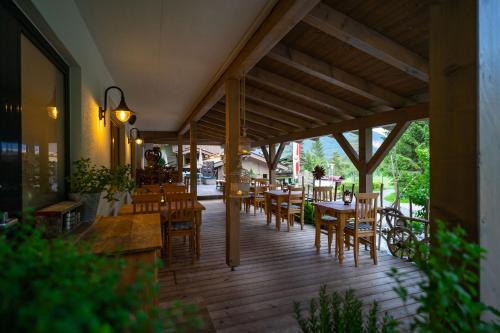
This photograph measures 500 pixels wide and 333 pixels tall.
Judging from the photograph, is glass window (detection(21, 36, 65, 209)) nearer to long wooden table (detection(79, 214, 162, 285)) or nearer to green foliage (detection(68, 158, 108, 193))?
green foliage (detection(68, 158, 108, 193))

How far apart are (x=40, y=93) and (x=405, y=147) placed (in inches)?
610

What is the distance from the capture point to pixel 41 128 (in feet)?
5.97

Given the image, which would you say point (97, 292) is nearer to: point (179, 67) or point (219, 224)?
point (179, 67)

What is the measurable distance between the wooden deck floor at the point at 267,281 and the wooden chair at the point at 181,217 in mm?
403

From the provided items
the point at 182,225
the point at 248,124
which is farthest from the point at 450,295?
the point at 248,124

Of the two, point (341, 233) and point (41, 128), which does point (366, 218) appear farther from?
point (41, 128)

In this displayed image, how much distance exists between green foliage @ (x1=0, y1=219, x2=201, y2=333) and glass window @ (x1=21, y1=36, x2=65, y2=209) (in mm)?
1317

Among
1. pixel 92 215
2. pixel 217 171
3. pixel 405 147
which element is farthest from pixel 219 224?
pixel 217 171

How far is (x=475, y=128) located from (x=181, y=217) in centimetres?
342

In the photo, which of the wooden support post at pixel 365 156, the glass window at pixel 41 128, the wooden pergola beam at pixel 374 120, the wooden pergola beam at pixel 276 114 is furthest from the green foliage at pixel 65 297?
the wooden pergola beam at pixel 276 114

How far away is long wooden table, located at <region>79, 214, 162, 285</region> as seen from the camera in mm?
1523

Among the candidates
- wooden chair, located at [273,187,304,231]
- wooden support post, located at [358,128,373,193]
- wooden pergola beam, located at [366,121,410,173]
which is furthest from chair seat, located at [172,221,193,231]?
wooden pergola beam, located at [366,121,410,173]

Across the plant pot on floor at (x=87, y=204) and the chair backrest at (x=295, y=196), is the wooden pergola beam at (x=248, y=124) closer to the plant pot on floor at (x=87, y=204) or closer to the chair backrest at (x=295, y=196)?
the chair backrest at (x=295, y=196)

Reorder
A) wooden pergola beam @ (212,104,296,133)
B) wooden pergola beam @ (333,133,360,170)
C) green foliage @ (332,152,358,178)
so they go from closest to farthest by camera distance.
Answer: wooden pergola beam @ (333,133,360,170) → wooden pergola beam @ (212,104,296,133) → green foliage @ (332,152,358,178)
